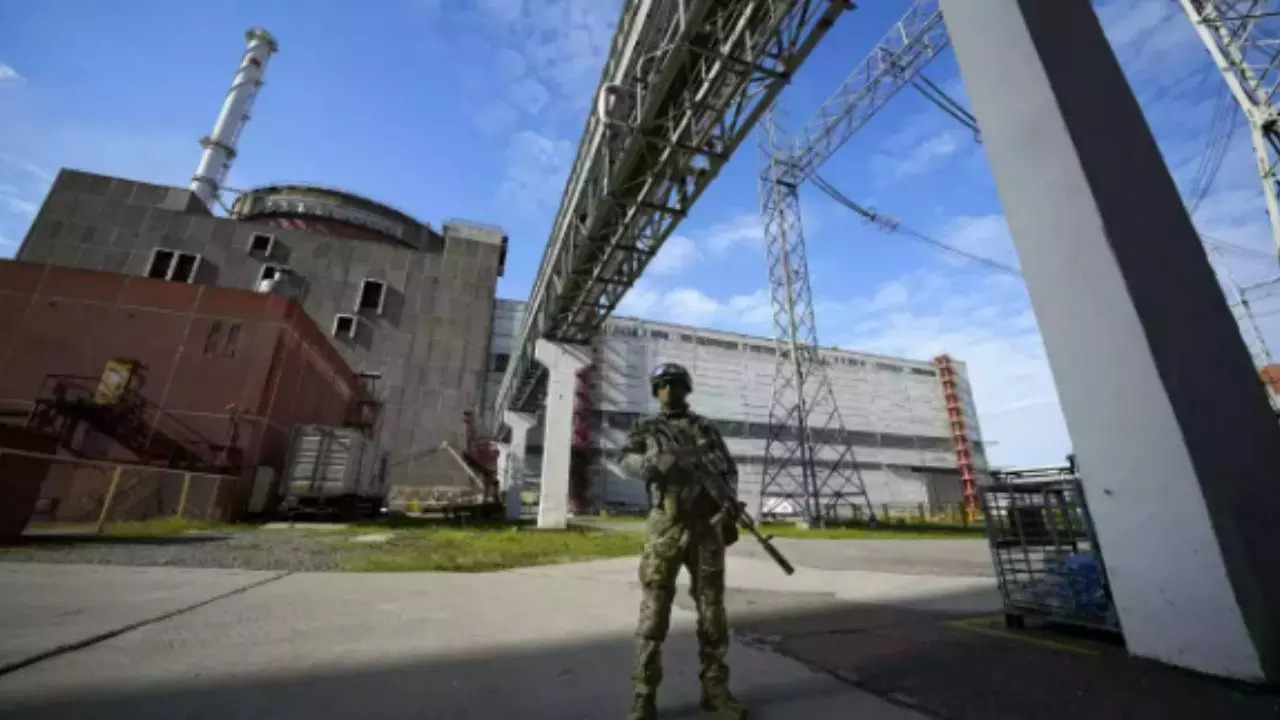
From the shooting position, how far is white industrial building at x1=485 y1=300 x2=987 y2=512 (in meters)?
31.5

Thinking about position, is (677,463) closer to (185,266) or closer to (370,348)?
(370,348)

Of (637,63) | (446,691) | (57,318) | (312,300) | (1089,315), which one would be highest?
(312,300)

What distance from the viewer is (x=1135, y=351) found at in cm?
266

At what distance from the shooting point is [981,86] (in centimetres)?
352

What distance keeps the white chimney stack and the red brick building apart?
21006mm

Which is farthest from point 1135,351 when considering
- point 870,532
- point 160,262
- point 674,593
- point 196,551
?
point 160,262

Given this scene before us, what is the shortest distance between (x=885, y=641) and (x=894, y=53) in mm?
23157

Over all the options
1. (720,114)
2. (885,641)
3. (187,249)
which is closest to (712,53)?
(720,114)

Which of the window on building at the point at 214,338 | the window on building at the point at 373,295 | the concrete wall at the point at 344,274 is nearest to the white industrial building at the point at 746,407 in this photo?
the concrete wall at the point at 344,274

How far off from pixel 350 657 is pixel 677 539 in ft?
6.64

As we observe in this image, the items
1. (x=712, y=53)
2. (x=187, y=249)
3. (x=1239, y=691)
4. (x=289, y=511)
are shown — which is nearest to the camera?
(x=1239, y=691)

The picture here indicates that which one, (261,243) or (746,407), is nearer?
(261,243)

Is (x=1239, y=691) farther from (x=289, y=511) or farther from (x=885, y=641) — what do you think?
(x=289, y=511)

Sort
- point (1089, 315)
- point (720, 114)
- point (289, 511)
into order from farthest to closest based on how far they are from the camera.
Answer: point (289, 511) < point (720, 114) < point (1089, 315)
